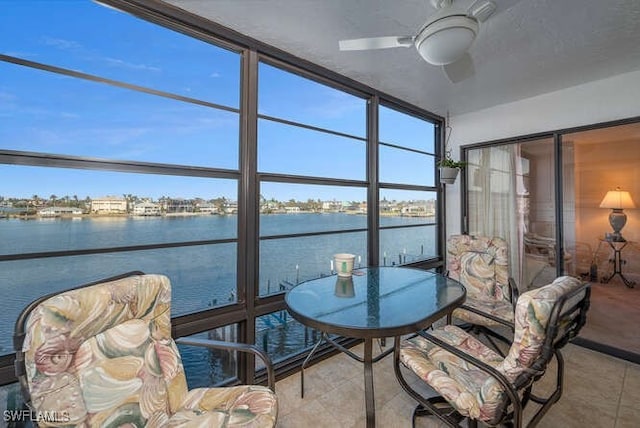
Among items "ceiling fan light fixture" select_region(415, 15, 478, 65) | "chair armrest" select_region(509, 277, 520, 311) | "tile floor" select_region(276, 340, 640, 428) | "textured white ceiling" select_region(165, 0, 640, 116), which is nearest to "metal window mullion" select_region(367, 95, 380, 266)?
"textured white ceiling" select_region(165, 0, 640, 116)

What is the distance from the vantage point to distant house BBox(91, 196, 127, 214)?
1.67m

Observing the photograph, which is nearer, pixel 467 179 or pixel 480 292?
pixel 480 292

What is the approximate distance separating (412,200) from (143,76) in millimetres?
3157

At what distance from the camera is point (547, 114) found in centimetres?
315

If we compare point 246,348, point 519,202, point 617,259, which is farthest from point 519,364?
point 519,202

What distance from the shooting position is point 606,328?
110 inches

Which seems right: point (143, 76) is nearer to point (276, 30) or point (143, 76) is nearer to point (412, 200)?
point (276, 30)

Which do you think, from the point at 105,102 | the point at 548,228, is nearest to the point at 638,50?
the point at 548,228

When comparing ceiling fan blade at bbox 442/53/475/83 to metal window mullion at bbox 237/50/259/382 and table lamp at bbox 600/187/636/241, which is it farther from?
table lamp at bbox 600/187/636/241

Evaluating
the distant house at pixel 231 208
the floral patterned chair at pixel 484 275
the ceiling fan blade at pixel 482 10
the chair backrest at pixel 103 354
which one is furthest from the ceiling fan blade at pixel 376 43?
the floral patterned chair at pixel 484 275

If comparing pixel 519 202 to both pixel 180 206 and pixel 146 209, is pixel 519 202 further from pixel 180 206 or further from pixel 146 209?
pixel 146 209

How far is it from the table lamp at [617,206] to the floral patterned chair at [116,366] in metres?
3.61

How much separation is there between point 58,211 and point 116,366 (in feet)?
3.19

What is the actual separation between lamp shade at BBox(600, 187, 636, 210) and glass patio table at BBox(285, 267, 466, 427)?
6.86ft
